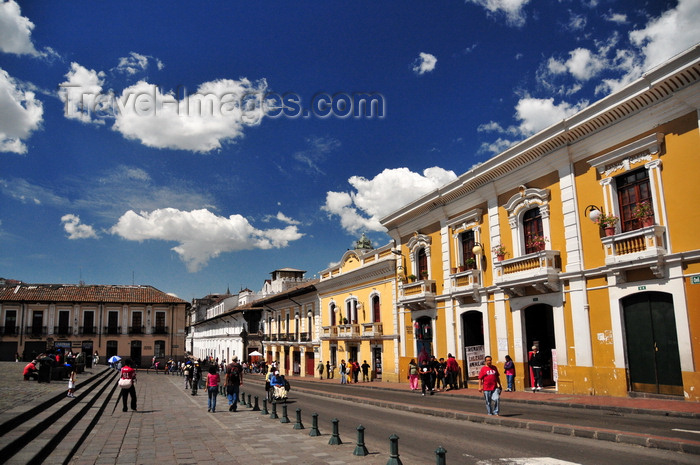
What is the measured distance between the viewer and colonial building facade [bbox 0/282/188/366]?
54219 millimetres

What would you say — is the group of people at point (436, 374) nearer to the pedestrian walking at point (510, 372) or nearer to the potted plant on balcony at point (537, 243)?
the pedestrian walking at point (510, 372)

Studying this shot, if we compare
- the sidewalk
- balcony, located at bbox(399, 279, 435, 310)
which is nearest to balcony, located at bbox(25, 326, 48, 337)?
balcony, located at bbox(399, 279, 435, 310)

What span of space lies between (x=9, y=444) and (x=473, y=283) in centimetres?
1768

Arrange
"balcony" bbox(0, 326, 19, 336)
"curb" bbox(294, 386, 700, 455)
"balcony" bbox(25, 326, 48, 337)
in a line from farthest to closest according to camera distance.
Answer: "balcony" bbox(25, 326, 48, 337), "balcony" bbox(0, 326, 19, 336), "curb" bbox(294, 386, 700, 455)

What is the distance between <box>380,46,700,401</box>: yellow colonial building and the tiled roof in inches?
1764

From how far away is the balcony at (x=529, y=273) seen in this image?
18031mm

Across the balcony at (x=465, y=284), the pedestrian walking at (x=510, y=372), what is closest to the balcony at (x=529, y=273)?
the balcony at (x=465, y=284)

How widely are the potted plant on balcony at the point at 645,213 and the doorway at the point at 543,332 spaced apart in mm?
5491

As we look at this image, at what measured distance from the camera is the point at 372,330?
3048 centimetres

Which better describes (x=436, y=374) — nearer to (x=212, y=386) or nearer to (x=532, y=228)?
(x=532, y=228)

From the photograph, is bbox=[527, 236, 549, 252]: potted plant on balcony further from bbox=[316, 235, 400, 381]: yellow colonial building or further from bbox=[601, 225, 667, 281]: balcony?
bbox=[316, 235, 400, 381]: yellow colonial building

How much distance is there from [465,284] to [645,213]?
350 inches

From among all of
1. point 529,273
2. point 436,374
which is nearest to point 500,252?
point 529,273

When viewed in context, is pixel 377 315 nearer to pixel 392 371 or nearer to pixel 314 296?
pixel 392 371
